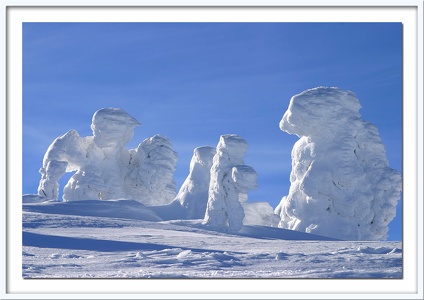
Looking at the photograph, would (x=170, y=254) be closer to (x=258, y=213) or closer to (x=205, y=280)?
(x=205, y=280)

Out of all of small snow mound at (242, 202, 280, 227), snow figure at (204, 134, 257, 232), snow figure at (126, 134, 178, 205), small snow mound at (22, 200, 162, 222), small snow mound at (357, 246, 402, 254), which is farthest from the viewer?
snow figure at (126, 134, 178, 205)

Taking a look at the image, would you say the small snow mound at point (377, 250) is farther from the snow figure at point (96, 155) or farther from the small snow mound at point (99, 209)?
the snow figure at point (96, 155)

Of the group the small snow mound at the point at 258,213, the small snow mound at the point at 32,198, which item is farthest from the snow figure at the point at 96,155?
the small snow mound at the point at 258,213

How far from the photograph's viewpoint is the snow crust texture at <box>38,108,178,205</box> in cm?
3969

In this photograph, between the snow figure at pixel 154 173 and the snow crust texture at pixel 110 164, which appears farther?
the snow figure at pixel 154 173

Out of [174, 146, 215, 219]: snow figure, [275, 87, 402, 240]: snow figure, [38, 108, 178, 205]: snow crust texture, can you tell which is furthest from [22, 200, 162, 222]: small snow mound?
[275, 87, 402, 240]: snow figure

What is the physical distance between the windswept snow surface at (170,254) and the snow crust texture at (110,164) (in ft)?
37.3

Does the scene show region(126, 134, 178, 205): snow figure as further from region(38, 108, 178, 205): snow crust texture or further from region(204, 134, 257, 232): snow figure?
region(204, 134, 257, 232): snow figure

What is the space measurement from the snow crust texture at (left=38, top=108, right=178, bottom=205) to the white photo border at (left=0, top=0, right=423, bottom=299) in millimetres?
23548

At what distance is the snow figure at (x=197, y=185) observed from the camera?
37.6 meters

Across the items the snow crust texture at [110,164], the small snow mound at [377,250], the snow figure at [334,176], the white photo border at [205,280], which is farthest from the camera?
the snow crust texture at [110,164]

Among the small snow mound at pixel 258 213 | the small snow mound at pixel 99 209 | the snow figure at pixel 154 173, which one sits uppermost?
the snow figure at pixel 154 173
